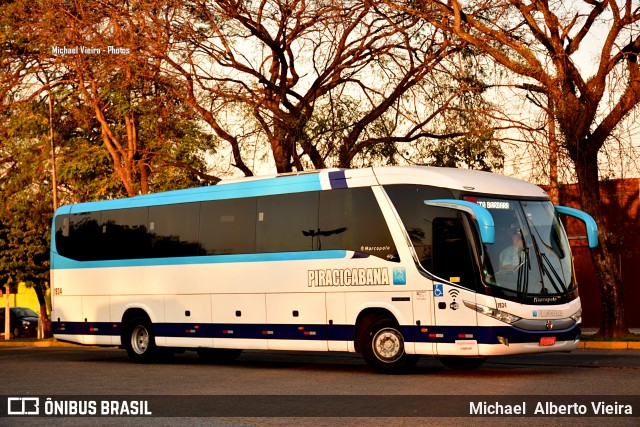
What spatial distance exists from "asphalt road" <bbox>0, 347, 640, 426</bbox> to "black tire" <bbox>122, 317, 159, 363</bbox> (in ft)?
1.47

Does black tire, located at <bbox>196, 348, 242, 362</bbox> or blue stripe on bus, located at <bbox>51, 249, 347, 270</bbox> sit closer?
blue stripe on bus, located at <bbox>51, 249, 347, 270</bbox>

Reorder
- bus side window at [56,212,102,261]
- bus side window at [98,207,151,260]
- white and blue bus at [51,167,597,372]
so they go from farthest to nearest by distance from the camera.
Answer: bus side window at [56,212,102,261] < bus side window at [98,207,151,260] < white and blue bus at [51,167,597,372]

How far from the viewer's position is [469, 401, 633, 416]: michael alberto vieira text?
11680 millimetres

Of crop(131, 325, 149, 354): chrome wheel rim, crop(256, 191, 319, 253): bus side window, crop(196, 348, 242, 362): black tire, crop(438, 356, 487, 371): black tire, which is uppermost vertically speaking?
crop(256, 191, 319, 253): bus side window

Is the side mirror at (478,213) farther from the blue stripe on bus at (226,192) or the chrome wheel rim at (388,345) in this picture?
the blue stripe on bus at (226,192)

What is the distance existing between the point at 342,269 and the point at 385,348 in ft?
5.39

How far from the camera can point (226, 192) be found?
21.5 metres

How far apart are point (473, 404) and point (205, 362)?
11261 mm

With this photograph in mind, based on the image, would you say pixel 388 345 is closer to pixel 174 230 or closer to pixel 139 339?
pixel 174 230

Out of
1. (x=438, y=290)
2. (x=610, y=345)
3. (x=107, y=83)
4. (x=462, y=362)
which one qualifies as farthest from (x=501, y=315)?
(x=107, y=83)

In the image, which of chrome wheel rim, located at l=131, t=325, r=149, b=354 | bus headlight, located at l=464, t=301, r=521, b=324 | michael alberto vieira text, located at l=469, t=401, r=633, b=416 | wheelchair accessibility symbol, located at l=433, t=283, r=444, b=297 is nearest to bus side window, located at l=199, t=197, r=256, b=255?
chrome wheel rim, located at l=131, t=325, r=149, b=354

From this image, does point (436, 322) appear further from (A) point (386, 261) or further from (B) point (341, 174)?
(B) point (341, 174)

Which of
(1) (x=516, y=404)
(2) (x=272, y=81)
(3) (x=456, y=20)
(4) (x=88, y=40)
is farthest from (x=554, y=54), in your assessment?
(1) (x=516, y=404)

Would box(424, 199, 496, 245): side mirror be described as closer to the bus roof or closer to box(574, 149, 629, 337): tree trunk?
the bus roof
